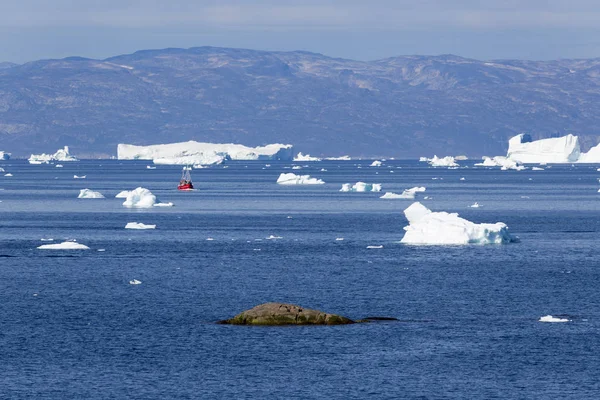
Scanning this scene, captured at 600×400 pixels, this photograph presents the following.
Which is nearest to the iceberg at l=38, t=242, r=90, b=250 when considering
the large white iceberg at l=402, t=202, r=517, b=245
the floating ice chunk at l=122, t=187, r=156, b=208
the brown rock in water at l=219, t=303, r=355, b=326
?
the large white iceberg at l=402, t=202, r=517, b=245

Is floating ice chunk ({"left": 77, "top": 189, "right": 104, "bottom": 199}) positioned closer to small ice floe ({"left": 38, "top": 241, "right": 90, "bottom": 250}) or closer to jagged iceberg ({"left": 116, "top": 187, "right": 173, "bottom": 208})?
jagged iceberg ({"left": 116, "top": 187, "right": 173, "bottom": 208})

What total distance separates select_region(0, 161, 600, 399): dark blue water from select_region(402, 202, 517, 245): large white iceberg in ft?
4.72

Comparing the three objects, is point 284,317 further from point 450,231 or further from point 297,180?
point 297,180

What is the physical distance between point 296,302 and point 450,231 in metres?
22.0

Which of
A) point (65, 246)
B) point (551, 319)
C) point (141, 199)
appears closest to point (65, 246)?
point (65, 246)

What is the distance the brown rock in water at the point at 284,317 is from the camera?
37.0 meters

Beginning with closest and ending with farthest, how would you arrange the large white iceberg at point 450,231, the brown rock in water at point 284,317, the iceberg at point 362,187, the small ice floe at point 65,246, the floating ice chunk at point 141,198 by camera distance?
the brown rock in water at point 284,317 < the small ice floe at point 65,246 < the large white iceberg at point 450,231 < the floating ice chunk at point 141,198 < the iceberg at point 362,187

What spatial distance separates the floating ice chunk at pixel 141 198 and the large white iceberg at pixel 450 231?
41546 mm

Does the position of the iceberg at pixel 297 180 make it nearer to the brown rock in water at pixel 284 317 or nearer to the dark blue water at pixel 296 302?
the dark blue water at pixel 296 302

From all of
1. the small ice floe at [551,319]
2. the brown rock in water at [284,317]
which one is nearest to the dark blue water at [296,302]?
the small ice floe at [551,319]

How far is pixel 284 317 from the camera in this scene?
37.0 m

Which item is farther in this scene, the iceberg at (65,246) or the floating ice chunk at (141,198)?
the floating ice chunk at (141,198)

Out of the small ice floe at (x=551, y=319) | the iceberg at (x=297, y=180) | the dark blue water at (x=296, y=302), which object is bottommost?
the dark blue water at (x=296, y=302)

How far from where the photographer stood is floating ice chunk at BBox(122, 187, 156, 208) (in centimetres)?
10284
